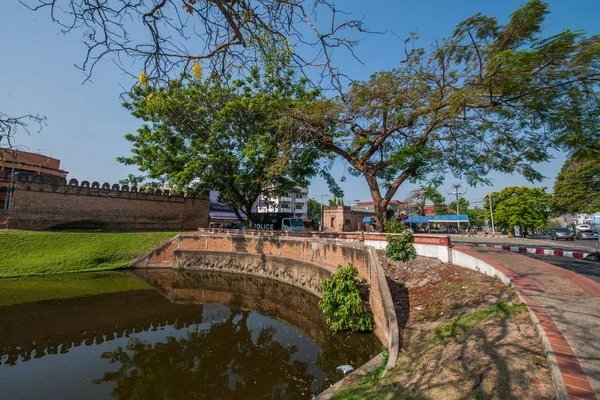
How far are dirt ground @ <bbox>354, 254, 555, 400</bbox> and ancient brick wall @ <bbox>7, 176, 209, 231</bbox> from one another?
2192 centimetres

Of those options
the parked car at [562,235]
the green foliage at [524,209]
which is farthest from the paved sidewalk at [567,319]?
the green foliage at [524,209]

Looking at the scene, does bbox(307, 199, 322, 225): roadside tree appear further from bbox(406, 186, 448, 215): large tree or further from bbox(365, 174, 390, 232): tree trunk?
bbox(365, 174, 390, 232): tree trunk

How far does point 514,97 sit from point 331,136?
21.8 ft

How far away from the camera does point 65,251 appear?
16.9m

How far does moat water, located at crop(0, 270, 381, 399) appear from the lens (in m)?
5.50

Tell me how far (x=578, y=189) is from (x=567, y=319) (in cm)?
2754

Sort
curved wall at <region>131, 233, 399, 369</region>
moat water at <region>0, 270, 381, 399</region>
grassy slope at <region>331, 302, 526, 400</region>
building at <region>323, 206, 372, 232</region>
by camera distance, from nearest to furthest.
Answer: grassy slope at <region>331, 302, 526, 400</region> < moat water at <region>0, 270, 381, 399</region> < curved wall at <region>131, 233, 399, 369</region> < building at <region>323, 206, 372, 232</region>

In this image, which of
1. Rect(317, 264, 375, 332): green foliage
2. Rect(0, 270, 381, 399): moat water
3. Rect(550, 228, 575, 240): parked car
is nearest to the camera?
Rect(0, 270, 381, 399): moat water

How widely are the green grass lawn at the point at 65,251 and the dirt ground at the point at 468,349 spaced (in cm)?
1771

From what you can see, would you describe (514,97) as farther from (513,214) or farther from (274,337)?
(513,214)

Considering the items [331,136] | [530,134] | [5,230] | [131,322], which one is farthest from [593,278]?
[5,230]

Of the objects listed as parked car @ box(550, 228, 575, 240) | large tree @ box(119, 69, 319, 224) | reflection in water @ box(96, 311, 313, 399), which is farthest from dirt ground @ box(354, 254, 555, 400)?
parked car @ box(550, 228, 575, 240)

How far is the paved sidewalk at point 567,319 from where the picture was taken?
2625 millimetres

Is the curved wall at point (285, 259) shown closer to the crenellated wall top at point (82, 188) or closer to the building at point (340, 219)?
the crenellated wall top at point (82, 188)
